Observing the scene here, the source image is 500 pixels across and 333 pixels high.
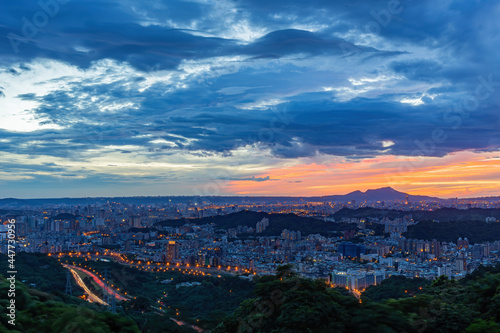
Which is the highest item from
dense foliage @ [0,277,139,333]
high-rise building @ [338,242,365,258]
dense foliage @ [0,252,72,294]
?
dense foliage @ [0,277,139,333]

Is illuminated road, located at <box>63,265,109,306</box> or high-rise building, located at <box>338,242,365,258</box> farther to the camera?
high-rise building, located at <box>338,242,365,258</box>

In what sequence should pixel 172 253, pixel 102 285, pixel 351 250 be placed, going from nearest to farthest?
pixel 102 285, pixel 172 253, pixel 351 250

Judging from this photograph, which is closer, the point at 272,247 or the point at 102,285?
the point at 102,285

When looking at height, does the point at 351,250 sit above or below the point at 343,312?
below

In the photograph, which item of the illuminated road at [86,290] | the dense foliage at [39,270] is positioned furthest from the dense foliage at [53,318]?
the dense foliage at [39,270]

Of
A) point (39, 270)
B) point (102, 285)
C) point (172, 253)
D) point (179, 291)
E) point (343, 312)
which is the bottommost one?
point (172, 253)

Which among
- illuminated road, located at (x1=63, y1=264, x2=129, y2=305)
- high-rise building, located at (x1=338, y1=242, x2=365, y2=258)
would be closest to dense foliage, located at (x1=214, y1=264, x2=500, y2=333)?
illuminated road, located at (x1=63, y1=264, x2=129, y2=305)

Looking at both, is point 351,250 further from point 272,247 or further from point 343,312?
point 343,312

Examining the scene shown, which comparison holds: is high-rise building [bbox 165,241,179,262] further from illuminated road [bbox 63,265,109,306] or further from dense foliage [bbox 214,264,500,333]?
dense foliage [bbox 214,264,500,333]

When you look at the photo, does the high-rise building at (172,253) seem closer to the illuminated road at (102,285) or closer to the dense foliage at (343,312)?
the illuminated road at (102,285)

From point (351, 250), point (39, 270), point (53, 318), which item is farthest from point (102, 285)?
point (351, 250)

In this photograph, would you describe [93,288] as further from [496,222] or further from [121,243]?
[496,222]

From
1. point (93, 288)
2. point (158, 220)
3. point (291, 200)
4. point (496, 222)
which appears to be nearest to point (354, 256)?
point (496, 222)
